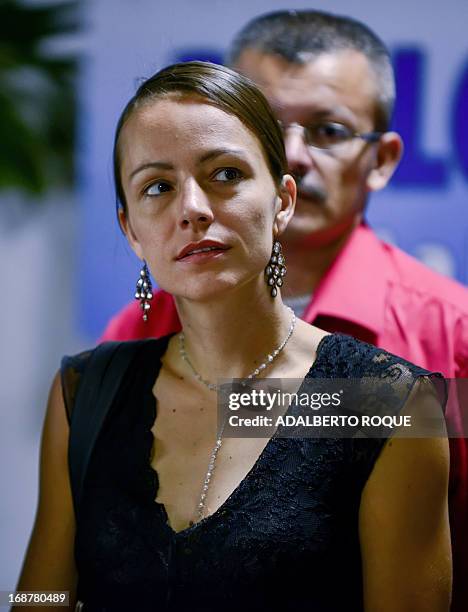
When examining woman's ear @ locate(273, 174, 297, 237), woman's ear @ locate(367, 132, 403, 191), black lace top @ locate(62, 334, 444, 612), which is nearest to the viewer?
black lace top @ locate(62, 334, 444, 612)

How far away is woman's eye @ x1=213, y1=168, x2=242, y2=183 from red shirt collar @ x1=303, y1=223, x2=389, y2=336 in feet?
2.12

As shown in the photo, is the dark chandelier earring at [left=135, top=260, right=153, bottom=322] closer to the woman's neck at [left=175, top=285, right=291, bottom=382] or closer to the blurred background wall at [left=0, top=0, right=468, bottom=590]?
the woman's neck at [left=175, top=285, right=291, bottom=382]

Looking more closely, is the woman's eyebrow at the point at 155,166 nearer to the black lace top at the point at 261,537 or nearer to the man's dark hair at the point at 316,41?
the black lace top at the point at 261,537

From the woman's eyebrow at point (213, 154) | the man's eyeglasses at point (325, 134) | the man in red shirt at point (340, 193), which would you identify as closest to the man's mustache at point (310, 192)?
the man in red shirt at point (340, 193)

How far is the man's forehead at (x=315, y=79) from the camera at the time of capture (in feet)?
7.12

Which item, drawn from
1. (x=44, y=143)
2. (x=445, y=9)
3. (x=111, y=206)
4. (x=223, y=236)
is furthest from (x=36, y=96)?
(x=223, y=236)

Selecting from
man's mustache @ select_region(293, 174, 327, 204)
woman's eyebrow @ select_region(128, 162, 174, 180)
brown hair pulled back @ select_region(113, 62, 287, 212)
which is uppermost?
man's mustache @ select_region(293, 174, 327, 204)

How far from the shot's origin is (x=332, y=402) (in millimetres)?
1535

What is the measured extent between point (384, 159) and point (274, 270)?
84 centimetres

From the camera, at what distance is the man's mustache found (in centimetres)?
216

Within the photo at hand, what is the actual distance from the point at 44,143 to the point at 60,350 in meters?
0.86

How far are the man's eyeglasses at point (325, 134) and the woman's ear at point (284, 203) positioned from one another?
0.58 metres

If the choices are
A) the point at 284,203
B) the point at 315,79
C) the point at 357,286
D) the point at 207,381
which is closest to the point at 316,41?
the point at 315,79

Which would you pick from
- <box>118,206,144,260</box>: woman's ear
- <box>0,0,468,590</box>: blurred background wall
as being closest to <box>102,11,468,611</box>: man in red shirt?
<box>0,0,468,590</box>: blurred background wall
